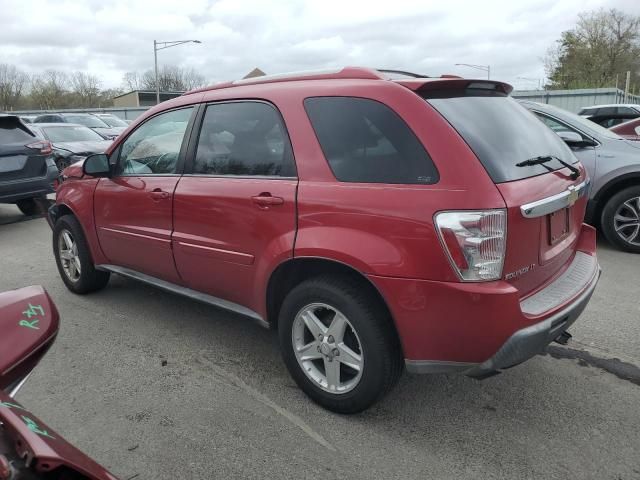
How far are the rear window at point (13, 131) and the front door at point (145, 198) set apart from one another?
15.6 ft

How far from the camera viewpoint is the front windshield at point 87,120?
1841 cm

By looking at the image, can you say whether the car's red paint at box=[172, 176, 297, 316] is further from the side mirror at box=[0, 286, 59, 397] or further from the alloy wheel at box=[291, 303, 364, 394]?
the side mirror at box=[0, 286, 59, 397]

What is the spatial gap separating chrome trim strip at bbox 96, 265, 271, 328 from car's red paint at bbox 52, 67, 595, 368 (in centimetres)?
5

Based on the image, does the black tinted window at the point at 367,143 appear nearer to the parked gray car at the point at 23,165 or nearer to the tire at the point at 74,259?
the tire at the point at 74,259

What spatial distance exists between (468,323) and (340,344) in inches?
28.7

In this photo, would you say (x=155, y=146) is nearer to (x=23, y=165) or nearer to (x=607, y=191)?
(x=607, y=191)

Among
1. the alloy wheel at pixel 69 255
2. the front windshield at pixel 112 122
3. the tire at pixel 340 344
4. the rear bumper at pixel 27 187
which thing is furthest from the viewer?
the front windshield at pixel 112 122

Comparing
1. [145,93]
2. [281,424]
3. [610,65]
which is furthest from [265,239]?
[145,93]

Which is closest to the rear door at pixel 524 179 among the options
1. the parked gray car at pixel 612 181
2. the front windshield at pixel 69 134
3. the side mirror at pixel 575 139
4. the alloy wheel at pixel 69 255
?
the side mirror at pixel 575 139

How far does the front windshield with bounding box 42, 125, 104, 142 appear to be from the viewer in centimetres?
1298

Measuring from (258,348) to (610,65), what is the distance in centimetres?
5080

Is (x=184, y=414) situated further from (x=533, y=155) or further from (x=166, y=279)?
(x=533, y=155)

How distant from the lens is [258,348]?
12.4ft

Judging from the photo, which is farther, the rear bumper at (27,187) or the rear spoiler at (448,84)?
the rear bumper at (27,187)
